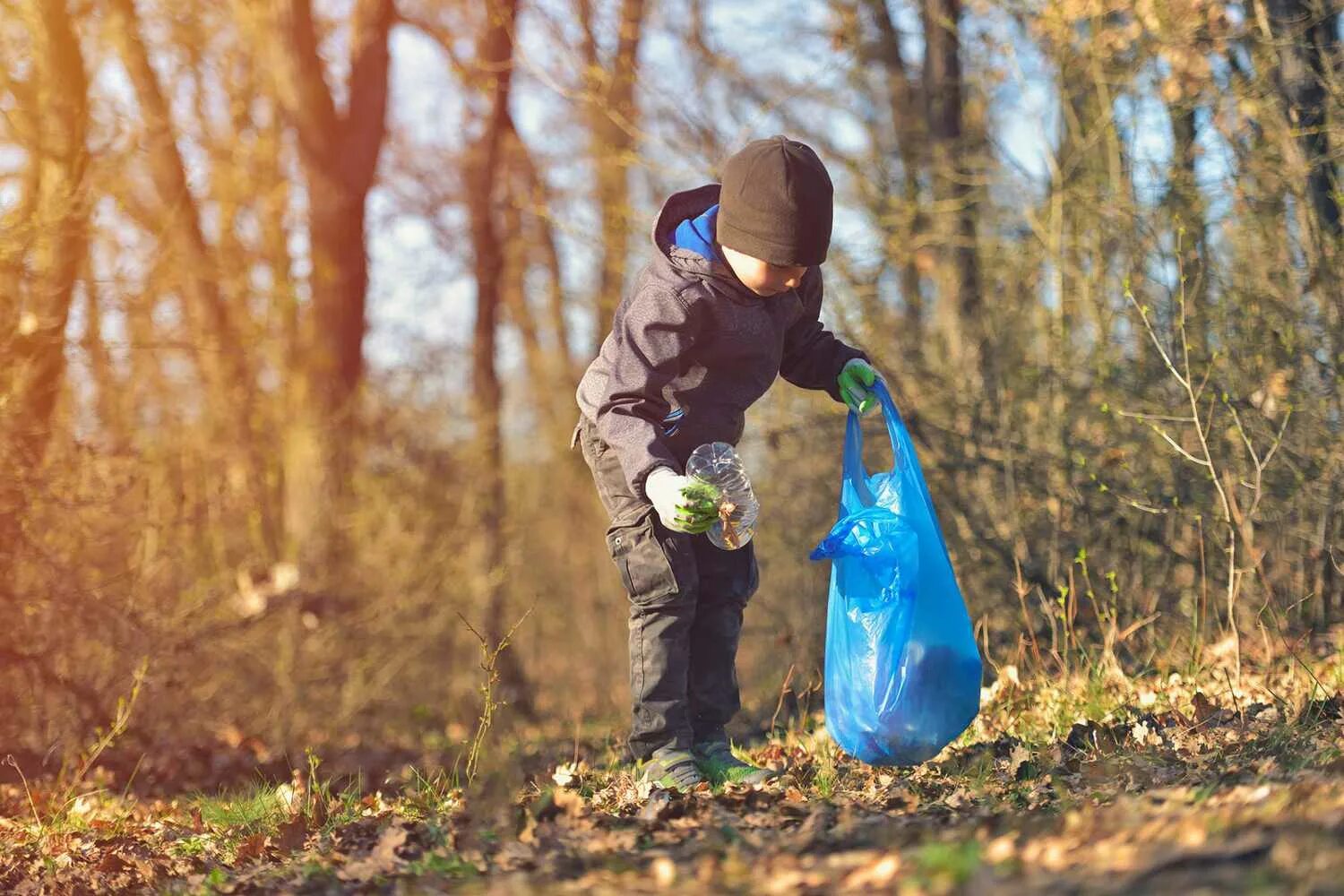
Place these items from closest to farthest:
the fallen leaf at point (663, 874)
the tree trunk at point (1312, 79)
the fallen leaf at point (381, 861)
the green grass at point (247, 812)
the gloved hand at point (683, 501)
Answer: the fallen leaf at point (663, 874) < the fallen leaf at point (381, 861) < the gloved hand at point (683, 501) < the green grass at point (247, 812) < the tree trunk at point (1312, 79)

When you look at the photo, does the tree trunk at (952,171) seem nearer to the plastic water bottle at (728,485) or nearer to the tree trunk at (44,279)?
the plastic water bottle at (728,485)

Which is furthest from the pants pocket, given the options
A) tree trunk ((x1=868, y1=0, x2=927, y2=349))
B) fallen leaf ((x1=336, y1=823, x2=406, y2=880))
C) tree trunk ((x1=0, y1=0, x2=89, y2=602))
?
tree trunk ((x1=868, y1=0, x2=927, y2=349))

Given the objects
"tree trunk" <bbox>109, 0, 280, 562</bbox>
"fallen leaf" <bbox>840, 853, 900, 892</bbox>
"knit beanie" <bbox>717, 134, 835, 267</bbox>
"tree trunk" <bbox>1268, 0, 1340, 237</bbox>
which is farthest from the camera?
"tree trunk" <bbox>109, 0, 280, 562</bbox>

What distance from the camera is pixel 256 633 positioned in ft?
25.5

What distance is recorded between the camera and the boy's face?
138 inches

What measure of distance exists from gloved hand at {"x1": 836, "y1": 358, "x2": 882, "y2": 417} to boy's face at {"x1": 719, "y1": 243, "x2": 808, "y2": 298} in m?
0.42

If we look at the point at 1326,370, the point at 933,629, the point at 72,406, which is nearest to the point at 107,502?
the point at 72,406

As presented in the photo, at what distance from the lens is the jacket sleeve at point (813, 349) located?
396 centimetres

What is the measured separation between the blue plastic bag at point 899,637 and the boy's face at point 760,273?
1.83 feet

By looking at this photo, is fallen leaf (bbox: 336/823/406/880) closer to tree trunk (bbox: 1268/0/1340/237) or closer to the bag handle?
the bag handle

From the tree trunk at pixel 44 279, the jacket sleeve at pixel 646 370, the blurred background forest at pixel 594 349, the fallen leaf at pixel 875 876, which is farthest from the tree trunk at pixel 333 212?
the fallen leaf at pixel 875 876

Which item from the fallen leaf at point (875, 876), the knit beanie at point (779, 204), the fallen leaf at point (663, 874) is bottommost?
the fallen leaf at point (663, 874)

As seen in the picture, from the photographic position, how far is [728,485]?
3.54m

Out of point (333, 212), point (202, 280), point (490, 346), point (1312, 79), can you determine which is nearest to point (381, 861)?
point (1312, 79)
